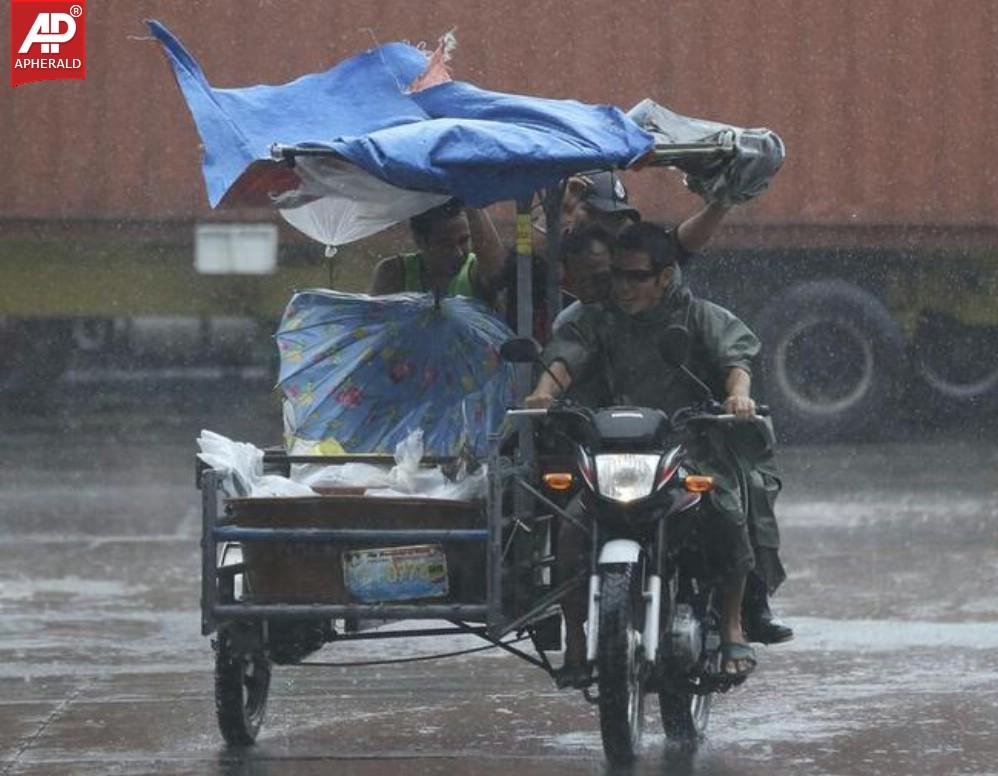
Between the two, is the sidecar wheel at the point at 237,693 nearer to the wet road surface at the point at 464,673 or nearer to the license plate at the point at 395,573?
the wet road surface at the point at 464,673

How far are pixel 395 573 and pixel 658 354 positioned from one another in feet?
3.49

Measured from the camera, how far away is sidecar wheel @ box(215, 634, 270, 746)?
6590 millimetres

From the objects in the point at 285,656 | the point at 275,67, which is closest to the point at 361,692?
the point at 285,656

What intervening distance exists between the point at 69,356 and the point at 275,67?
2.80m

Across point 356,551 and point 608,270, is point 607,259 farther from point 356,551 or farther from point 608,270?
point 356,551

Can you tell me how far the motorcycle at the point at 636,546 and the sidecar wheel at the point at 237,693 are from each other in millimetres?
1071

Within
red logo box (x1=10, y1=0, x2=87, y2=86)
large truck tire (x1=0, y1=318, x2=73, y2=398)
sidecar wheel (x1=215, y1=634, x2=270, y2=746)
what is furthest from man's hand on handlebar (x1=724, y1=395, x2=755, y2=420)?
large truck tire (x1=0, y1=318, x2=73, y2=398)

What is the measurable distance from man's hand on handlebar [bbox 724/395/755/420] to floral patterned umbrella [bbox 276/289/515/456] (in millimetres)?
747

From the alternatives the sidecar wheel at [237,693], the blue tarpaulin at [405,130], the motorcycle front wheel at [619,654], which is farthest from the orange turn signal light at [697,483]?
the sidecar wheel at [237,693]

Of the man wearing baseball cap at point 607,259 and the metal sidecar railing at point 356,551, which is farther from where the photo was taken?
the man wearing baseball cap at point 607,259

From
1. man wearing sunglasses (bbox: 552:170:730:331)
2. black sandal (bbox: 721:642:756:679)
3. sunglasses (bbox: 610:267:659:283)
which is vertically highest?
man wearing sunglasses (bbox: 552:170:730:331)

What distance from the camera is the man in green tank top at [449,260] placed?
280 inches

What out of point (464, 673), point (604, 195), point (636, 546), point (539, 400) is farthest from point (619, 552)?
point (464, 673)

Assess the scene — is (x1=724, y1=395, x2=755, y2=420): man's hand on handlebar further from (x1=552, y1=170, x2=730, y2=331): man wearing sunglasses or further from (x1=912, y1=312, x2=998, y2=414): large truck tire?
(x1=912, y1=312, x2=998, y2=414): large truck tire
